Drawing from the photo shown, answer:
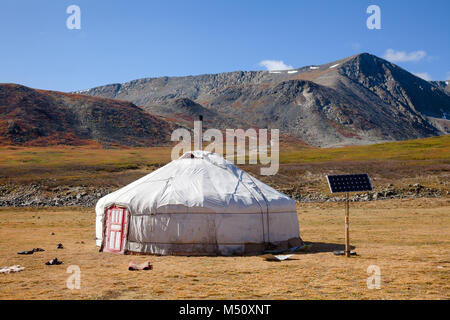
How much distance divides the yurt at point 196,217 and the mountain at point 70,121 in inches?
2518

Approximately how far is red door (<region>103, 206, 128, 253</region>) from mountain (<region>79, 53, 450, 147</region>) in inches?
3611

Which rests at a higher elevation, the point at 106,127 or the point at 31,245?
the point at 106,127

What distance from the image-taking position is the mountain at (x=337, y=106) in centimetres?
11331

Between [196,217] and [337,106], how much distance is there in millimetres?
120474

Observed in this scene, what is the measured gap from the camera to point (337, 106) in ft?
412

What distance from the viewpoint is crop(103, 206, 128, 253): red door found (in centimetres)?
1203

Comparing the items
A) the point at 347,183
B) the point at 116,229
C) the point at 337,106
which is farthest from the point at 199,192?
the point at 337,106

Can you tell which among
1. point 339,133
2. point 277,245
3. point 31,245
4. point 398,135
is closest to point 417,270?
point 277,245

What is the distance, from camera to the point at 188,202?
37.6 feet

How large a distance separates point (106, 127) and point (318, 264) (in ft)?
262

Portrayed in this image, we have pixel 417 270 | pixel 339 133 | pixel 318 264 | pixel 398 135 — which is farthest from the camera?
pixel 398 135

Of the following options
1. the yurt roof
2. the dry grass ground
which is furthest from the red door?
the dry grass ground

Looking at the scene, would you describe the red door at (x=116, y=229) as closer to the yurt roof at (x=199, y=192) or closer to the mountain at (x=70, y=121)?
the yurt roof at (x=199, y=192)

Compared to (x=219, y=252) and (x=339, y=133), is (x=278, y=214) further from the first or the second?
(x=339, y=133)
